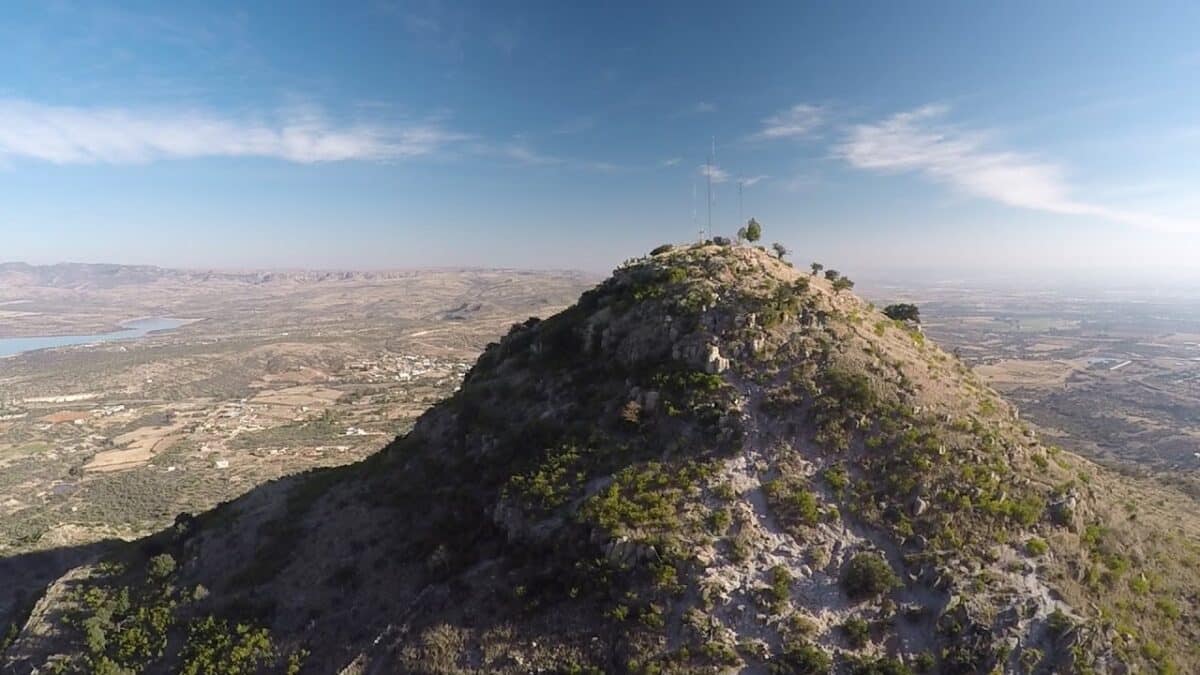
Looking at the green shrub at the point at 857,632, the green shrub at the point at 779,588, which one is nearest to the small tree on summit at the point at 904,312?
the green shrub at the point at 779,588

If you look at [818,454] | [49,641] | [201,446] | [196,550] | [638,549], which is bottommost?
[201,446]

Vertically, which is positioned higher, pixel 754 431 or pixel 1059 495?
pixel 754 431

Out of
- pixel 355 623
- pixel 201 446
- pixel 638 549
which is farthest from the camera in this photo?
pixel 201 446

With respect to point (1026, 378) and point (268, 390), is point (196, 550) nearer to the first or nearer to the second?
point (268, 390)

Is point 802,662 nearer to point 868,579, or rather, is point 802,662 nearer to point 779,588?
point 779,588

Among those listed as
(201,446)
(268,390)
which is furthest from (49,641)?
(268,390)

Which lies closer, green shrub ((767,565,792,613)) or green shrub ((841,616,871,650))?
green shrub ((841,616,871,650))

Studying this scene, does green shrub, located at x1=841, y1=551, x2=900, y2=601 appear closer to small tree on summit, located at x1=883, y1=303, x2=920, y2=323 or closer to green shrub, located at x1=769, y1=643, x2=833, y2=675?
green shrub, located at x1=769, y1=643, x2=833, y2=675

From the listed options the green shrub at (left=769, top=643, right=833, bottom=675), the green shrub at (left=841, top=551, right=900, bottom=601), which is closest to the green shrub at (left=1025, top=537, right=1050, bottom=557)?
the green shrub at (left=841, top=551, right=900, bottom=601)
